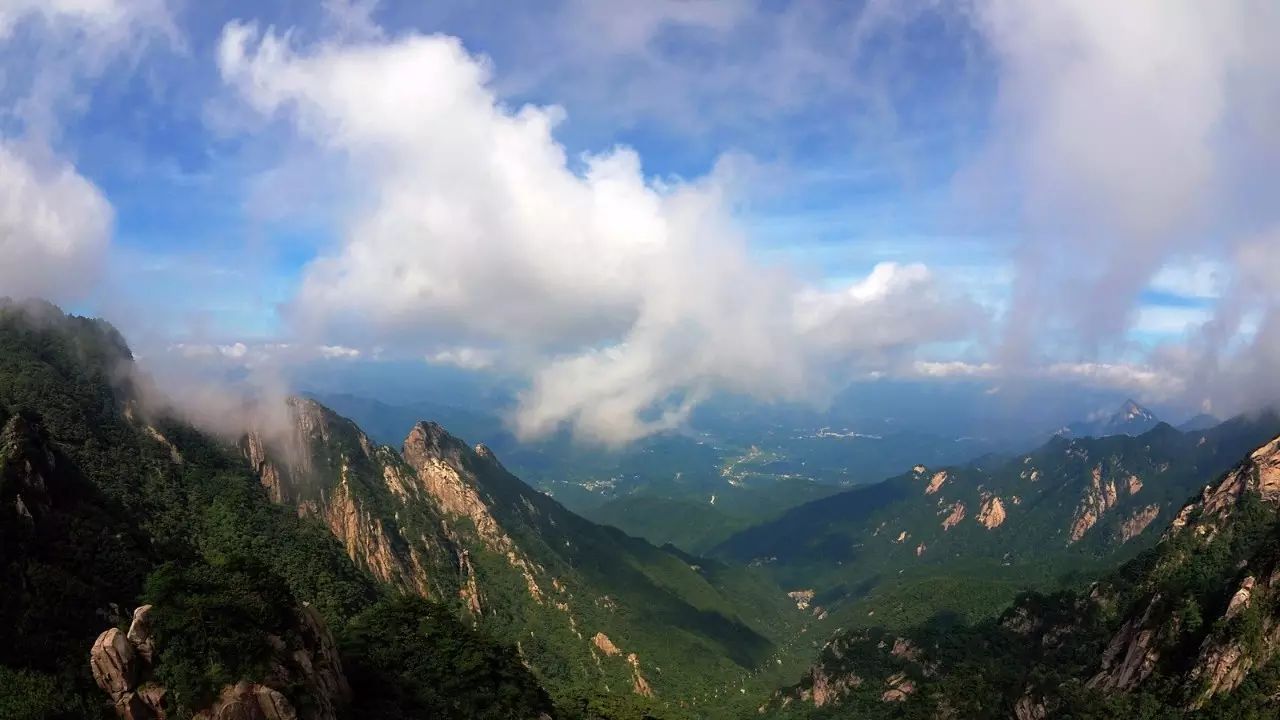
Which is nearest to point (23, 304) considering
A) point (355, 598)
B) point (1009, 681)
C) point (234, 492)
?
point (234, 492)

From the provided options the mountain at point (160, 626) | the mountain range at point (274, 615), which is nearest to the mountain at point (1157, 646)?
the mountain range at point (274, 615)

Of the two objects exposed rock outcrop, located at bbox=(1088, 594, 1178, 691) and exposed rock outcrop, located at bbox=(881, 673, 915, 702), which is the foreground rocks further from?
exposed rock outcrop, located at bbox=(881, 673, 915, 702)

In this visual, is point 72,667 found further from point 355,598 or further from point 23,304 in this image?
point 23,304

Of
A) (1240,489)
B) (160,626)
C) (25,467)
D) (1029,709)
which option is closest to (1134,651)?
(1029,709)

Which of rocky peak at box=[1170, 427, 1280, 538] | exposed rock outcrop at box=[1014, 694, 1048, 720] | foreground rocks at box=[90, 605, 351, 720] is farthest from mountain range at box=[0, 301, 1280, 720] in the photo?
rocky peak at box=[1170, 427, 1280, 538]

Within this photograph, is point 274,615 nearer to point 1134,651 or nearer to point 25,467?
point 25,467

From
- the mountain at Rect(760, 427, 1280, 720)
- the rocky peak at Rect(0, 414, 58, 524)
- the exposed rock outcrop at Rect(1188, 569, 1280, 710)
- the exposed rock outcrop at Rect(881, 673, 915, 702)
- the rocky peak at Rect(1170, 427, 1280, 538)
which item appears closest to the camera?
the rocky peak at Rect(0, 414, 58, 524)

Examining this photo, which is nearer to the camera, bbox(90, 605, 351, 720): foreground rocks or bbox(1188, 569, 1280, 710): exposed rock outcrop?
bbox(90, 605, 351, 720): foreground rocks

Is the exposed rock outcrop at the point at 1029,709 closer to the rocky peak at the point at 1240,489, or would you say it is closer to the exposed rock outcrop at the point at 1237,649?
the exposed rock outcrop at the point at 1237,649

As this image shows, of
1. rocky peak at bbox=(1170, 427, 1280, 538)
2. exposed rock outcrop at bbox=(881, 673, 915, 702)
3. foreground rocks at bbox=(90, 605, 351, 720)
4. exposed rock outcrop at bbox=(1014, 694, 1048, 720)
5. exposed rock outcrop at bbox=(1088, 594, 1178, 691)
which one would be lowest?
exposed rock outcrop at bbox=(881, 673, 915, 702)
